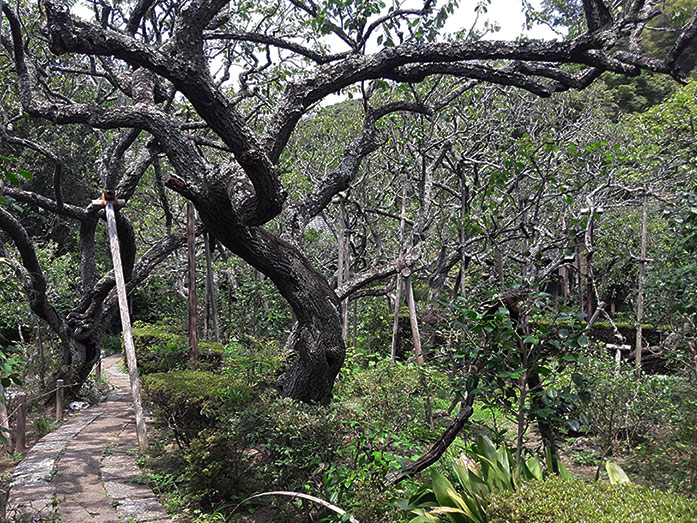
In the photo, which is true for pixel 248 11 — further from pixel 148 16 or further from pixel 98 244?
pixel 98 244

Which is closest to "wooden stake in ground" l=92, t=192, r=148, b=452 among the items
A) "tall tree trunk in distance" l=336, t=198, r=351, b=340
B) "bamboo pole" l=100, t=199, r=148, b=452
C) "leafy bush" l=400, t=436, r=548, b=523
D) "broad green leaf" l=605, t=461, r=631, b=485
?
"bamboo pole" l=100, t=199, r=148, b=452

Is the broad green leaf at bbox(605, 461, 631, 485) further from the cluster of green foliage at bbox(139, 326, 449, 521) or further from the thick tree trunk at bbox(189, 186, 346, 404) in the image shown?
the thick tree trunk at bbox(189, 186, 346, 404)

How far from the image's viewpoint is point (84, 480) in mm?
4324

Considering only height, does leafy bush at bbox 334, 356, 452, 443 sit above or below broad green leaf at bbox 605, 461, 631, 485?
above

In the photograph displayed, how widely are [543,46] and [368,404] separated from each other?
314 centimetres

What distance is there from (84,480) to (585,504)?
4121mm

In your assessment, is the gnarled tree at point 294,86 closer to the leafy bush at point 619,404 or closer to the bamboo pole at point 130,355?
the bamboo pole at point 130,355

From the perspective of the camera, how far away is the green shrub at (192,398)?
407 centimetres

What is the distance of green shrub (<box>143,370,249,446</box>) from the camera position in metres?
4.07

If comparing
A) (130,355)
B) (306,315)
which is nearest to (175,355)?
(130,355)

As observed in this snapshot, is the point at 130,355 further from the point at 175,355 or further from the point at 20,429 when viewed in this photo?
the point at 175,355

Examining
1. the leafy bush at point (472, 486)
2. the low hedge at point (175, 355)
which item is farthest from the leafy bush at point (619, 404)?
the low hedge at point (175, 355)

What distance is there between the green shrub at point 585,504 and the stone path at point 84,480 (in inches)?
103

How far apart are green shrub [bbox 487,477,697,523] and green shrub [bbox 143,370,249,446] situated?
2360 millimetres
